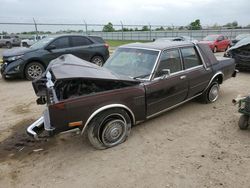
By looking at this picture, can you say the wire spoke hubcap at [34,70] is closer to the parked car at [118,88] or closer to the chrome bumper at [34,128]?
the parked car at [118,88]

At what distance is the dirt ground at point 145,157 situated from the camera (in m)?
3.24

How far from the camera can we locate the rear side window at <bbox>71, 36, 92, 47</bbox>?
388 inches

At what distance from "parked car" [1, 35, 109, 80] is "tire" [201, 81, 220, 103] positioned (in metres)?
5.63

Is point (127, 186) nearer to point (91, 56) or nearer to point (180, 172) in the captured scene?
point (180, 172)

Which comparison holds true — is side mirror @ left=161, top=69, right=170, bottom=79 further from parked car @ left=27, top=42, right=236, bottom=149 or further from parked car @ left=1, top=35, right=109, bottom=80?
parked car @ left=1, top=35, right=109, bottom=80

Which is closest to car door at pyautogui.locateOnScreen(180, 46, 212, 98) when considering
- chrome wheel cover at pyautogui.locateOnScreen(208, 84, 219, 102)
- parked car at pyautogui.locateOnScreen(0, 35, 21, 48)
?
chrome wheel cover at pyautogui.locateOnScreen(208, 84, 219, 102)

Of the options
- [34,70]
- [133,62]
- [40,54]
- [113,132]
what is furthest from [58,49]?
[113,132]

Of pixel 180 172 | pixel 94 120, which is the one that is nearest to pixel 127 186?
pixel 180 172

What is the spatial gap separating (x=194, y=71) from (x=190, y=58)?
0.31 metres

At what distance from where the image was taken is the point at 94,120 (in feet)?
12.2

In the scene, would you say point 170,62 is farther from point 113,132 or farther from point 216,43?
point 216,43

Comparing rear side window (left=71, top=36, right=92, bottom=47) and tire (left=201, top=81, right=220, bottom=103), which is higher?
rear side window (left=71, top=36, right=92, bottom=47)

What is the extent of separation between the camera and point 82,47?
995 cm

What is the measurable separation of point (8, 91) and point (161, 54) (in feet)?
17.2
